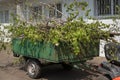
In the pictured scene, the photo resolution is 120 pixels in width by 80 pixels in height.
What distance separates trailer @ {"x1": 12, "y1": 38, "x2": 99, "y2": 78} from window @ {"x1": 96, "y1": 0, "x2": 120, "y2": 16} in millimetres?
4260

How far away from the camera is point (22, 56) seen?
844cm


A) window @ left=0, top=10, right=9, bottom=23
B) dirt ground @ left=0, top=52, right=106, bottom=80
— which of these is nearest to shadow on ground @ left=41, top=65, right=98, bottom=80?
dirt ground @ left=0, top=52, right=106, bottom=80

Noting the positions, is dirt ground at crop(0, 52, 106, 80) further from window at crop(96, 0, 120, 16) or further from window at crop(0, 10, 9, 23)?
window at crop(0, 10, 9, 23)

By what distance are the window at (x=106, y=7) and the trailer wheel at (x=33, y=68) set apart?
180 inches

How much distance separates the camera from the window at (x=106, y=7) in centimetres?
1120

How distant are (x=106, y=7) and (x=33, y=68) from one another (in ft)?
16.0

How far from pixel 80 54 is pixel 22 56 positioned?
7.50 ft

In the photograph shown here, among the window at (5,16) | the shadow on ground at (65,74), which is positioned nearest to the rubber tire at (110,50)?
the shadow on ground at (65,74)

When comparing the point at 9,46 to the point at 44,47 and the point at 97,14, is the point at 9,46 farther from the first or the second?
the point at 97,14

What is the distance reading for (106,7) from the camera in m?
11.2

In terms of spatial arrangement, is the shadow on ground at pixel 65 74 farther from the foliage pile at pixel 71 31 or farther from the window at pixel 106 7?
the window at pixel 106 7

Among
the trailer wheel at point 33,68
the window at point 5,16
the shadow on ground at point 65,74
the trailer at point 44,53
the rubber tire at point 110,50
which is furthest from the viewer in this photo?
the window at point 5,16

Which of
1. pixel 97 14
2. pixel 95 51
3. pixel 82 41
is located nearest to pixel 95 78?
pixel 95 51

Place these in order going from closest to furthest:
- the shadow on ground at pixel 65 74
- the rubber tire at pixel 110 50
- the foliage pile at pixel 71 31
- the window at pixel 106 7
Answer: the rubber tire at pixel 110 50, the foliage pile at pixel 71 31, the shadow on ground at pixel 65 74, the window at pixel 106 7
